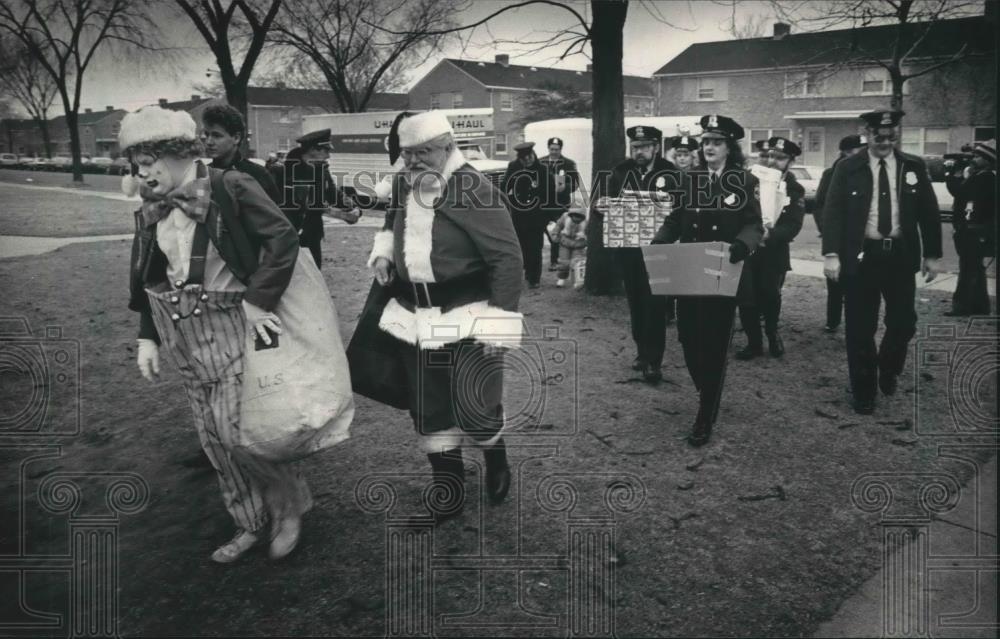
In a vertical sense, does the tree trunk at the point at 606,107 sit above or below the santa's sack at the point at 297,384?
above

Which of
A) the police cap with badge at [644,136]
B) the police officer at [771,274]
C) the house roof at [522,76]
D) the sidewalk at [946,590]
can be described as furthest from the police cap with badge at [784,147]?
the house roof at [522,76]

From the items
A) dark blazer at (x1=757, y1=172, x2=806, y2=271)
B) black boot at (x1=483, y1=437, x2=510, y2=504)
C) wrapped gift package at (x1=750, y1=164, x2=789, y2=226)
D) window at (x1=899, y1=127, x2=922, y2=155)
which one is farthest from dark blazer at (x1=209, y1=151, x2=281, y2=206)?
window at (x1=899, y1=127, x2=922, y2=155)

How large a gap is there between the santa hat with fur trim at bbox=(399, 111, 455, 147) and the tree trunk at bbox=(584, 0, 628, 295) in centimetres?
609

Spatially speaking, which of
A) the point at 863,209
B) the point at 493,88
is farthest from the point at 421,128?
the point at 493,88

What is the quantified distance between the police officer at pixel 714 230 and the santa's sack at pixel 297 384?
101 inches

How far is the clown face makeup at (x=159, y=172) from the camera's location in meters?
3.28

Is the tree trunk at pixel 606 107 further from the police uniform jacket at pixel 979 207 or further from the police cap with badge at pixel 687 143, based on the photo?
the police uniform jacket at pixel 979 207

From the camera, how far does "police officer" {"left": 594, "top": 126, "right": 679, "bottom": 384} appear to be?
21.3 ft

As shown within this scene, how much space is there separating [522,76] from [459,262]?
55392 millimetres

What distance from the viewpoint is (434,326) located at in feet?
12.5

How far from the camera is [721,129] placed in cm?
526

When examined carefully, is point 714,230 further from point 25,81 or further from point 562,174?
point 25,81

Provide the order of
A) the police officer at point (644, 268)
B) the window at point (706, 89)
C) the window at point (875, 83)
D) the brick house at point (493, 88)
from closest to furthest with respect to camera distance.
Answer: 1. the police officer at point (644, 268)
2. the window at point (875, 83)
3. the window at point (706, 89)
4. the brick house at point (493, 88)

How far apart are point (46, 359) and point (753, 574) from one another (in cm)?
667
